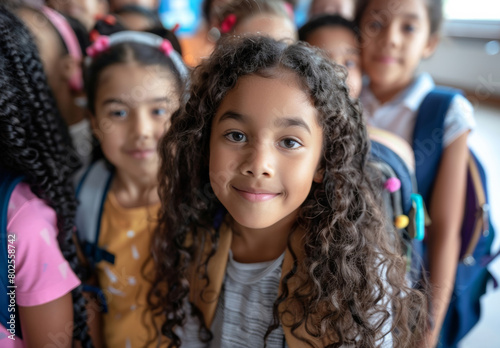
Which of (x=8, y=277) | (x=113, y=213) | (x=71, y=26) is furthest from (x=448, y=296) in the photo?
(x=71, y=26)

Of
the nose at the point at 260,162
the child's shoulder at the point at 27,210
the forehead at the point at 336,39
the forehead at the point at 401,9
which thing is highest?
the forehead at the point at 401,9

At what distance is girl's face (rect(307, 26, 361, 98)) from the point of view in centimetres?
130

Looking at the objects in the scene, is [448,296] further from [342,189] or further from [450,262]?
[342,189]

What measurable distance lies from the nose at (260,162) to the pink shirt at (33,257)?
0.46 meters

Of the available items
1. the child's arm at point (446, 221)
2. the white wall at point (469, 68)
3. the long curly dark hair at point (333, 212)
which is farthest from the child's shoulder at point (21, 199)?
the white wall at point (469, 68)

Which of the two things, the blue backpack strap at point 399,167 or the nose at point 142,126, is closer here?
the blue backpack strap at point 399,167

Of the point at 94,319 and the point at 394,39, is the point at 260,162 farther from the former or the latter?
the point at 394,39

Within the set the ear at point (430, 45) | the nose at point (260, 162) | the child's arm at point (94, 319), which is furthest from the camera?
the ear at point (430, 45)

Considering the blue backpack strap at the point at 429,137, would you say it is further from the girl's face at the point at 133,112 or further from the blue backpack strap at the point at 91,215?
the blue backpack strap at the point at 91,215

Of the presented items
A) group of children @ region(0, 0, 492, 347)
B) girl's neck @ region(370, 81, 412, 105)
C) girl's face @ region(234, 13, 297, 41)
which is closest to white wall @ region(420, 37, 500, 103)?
girl's neck @ region(370, 81, 412, 105)

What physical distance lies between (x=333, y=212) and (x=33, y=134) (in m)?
0.69

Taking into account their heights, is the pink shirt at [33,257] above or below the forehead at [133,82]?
below

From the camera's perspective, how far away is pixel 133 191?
1.18 metres

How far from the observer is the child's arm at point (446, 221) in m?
1.14
